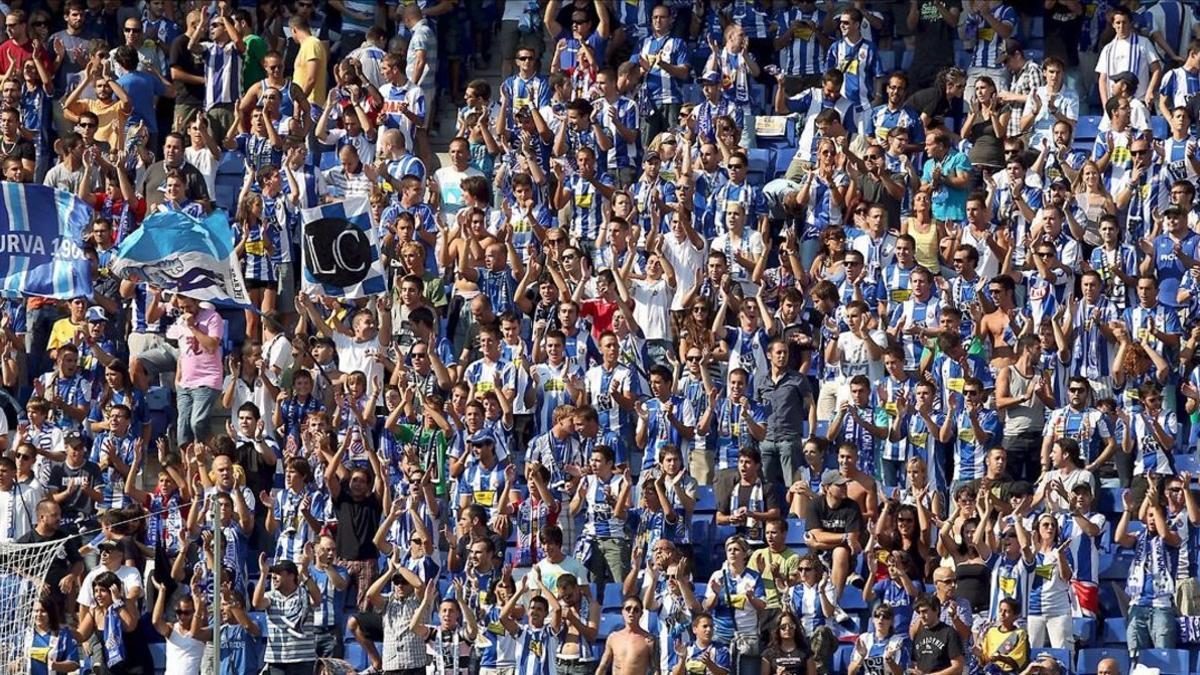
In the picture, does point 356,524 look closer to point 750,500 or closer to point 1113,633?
point 750,500

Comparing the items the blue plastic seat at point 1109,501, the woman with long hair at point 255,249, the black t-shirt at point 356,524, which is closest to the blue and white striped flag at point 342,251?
the woman with long hair at point 255,249

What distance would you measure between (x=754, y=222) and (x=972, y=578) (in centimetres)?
412

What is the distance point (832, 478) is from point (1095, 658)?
7.40 feet

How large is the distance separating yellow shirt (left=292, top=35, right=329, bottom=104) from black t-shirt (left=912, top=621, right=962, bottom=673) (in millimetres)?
7956

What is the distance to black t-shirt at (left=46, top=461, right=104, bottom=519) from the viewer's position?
83.5 ft

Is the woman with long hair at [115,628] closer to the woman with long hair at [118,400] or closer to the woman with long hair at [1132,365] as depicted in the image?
the woman with long hair at [118,400]

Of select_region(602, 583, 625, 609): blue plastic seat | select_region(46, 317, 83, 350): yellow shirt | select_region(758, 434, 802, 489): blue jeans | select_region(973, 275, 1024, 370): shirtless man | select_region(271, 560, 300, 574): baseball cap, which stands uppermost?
select_region(973, 275, 1024, 370): shirtless man

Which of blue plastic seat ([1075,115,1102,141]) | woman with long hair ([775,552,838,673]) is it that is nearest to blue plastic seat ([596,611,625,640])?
woman with long hair ([775,552,838,673])

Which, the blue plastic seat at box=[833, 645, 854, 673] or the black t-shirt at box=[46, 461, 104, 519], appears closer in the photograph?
the blue plastic seat at box=[833, 645, 854, 673]

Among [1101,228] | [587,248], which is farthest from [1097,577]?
[587,248]

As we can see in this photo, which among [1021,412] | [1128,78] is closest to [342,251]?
[1021,412]

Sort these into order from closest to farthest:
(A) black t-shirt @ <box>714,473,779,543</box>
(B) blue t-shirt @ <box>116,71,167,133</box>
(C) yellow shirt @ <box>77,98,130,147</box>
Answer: (A) black t-shirt @ <box>714,473,779,543</box>
(C) yellow shirt @ <box>77,98,130,147</box>
(B) blue t-shirt @ <box>116,71,167,133</box>

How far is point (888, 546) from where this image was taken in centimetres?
2428

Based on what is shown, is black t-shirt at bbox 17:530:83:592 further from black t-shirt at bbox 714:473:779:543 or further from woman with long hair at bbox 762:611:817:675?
woman with long hair at bbox 762:611:817:675
